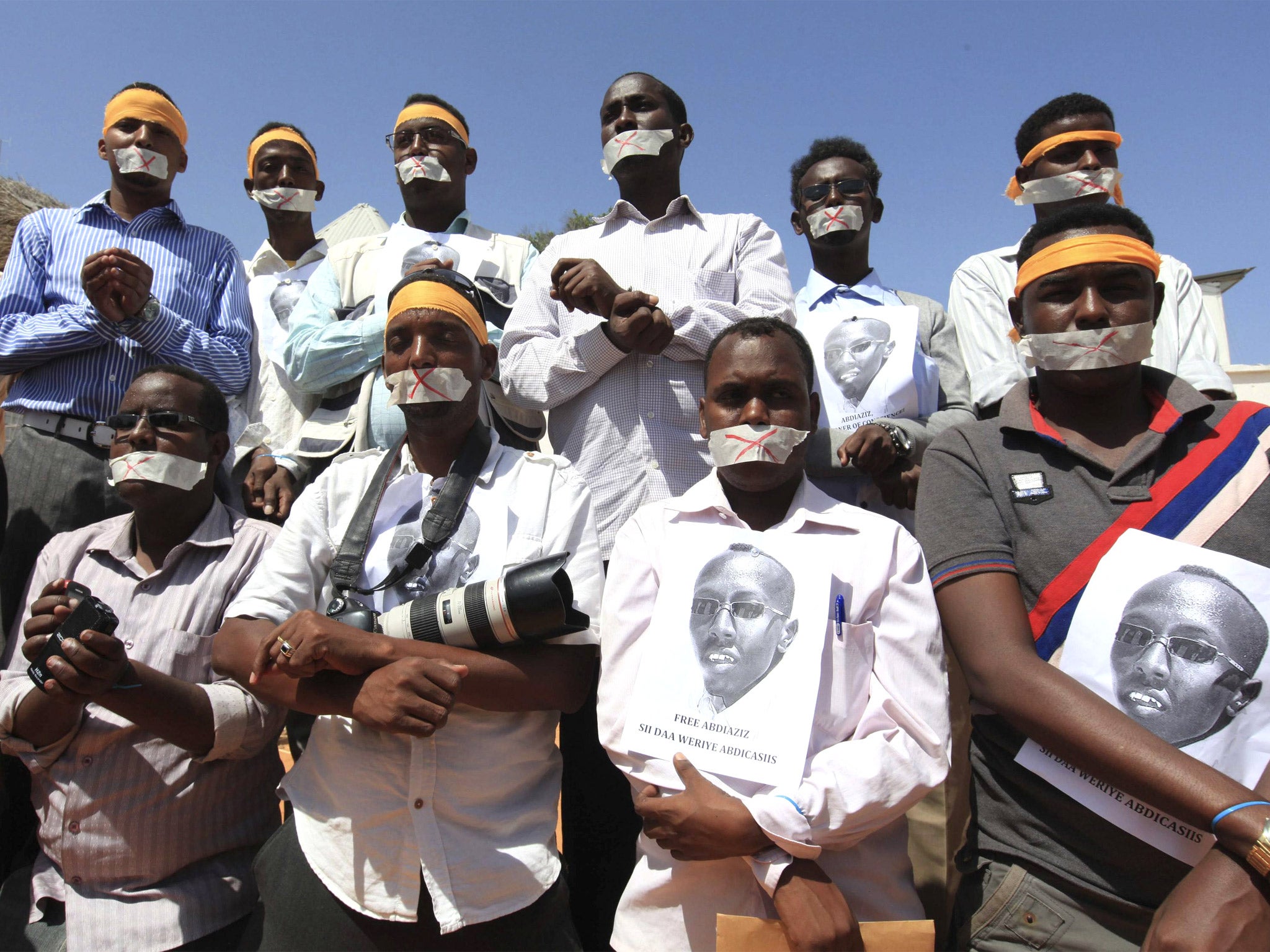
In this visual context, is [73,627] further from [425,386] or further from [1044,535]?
[1044,535]

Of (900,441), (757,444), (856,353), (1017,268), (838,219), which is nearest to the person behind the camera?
(757,444)

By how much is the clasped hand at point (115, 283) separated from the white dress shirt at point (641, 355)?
1.61 meters

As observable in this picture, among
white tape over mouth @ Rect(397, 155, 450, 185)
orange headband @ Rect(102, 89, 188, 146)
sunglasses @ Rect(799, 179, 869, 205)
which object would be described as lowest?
sunglasses @ Rect(799, 179, 869, 205)

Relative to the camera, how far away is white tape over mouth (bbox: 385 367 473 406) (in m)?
Result: 3.12

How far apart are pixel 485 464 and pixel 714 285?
134 centimetres

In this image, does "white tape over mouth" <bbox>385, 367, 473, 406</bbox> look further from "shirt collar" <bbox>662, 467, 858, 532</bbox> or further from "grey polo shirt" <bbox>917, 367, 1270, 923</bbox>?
"grey polo shirt" <bbox>917, 367, 1270, 923</bbox>

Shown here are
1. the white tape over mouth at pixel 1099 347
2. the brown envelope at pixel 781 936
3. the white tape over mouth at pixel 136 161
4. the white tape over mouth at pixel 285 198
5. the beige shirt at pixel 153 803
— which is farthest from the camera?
the white tape over mouth at pixel 285 198

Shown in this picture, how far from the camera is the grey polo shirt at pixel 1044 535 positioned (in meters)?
2.28

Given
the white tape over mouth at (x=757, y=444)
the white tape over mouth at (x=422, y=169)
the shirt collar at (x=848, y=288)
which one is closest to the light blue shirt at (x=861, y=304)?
the shirt collar at (x=848, y=288)

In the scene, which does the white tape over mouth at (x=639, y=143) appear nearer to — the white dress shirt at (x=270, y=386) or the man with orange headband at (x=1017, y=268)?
the man with orange headband at (x=1017, y=268)

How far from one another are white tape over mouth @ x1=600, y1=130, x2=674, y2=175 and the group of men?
0.02 metres

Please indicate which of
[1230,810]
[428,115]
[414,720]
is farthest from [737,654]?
[428,115]

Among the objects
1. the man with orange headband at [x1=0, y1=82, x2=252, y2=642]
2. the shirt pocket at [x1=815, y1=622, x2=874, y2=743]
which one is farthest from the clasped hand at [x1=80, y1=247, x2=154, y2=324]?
the shirt pocket at [x1=815, y1=622, x2=874, y2=743]

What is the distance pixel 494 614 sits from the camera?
253 cm
